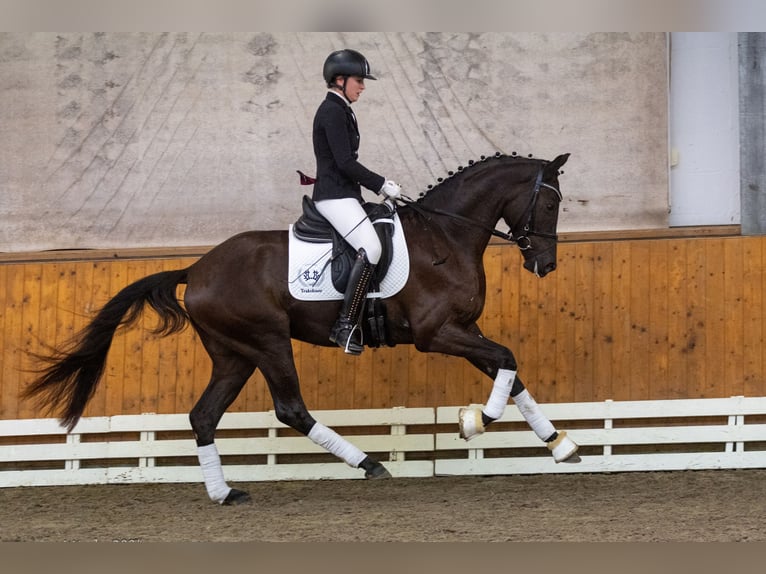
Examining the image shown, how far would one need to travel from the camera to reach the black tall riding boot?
6172 millimetres

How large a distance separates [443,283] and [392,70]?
3095 millimetres

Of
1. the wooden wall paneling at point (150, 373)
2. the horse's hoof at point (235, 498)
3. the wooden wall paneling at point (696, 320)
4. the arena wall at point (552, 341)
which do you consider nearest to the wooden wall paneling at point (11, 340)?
the arena wall at point (552, 341)

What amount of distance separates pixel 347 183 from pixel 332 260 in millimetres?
508

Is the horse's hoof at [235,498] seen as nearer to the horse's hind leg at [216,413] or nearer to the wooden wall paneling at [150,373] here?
the horse's hind leg at [216,413]

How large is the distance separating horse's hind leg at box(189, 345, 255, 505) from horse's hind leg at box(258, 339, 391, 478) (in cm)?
30

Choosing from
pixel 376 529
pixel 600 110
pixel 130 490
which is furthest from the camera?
pixel 600 110

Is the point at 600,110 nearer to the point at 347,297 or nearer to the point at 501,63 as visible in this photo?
the point at 501,63

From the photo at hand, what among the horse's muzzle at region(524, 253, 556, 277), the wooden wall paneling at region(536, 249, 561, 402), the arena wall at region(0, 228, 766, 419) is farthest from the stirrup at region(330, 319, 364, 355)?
the wooden wall paneling at region(536, 249, 561, 402)

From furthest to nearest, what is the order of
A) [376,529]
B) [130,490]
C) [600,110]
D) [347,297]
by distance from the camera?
[600,110] < [130,490] < [347,297] < [376,529]

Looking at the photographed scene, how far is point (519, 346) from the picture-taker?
26.3 feet

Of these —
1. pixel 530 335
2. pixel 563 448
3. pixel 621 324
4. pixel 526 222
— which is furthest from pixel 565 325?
pixel 563 448

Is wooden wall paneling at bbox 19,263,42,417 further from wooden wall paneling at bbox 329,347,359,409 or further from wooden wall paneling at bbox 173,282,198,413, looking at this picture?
wooden wall paneling at bbox 329,347,359,409

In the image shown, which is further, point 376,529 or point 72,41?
point 72,41

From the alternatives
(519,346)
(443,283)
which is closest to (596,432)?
(519,346)
